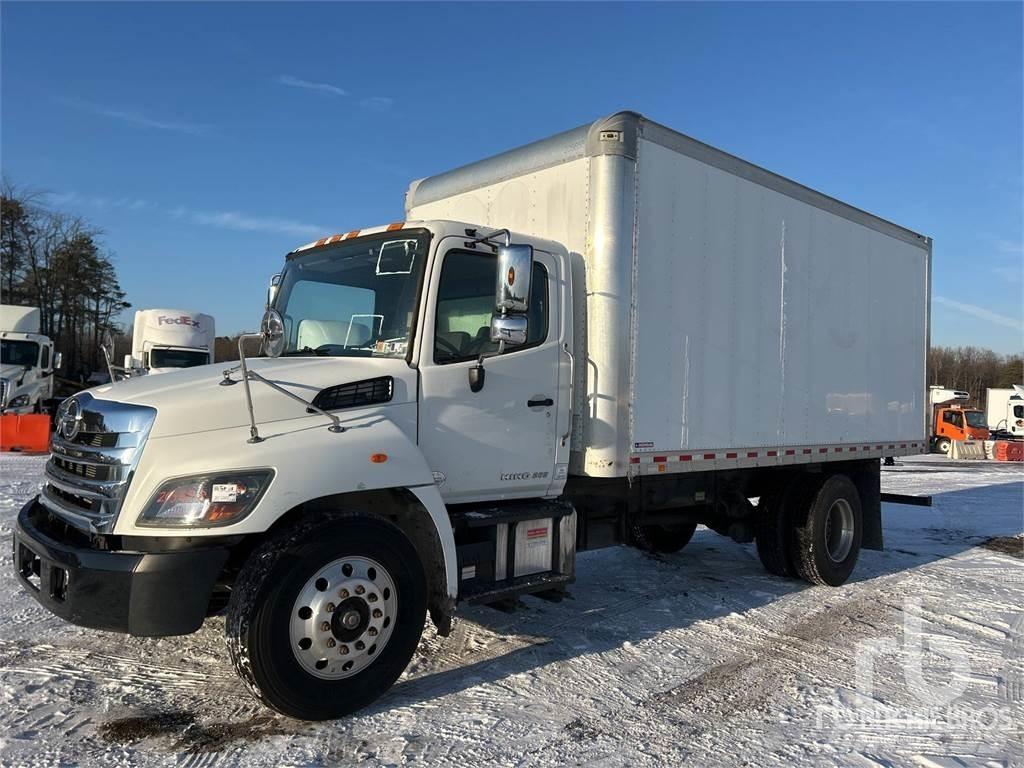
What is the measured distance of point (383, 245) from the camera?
488cm

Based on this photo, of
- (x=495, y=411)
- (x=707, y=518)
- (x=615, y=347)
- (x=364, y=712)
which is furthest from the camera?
(x=707, y=518)

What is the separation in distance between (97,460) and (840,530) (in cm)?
680

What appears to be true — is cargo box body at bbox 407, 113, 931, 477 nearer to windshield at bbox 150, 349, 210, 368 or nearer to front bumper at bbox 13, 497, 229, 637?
front bumper at bbox 13, 497, 229, 637

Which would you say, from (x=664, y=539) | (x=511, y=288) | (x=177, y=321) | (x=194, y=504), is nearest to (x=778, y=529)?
(x=664, y=539)

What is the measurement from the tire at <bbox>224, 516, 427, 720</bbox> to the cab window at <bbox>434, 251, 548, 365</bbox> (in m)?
1.17

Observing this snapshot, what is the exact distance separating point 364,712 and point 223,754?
0.75m

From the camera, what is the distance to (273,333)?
5.09 metres

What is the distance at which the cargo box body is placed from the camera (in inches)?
213

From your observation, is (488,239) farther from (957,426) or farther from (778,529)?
(957,426)

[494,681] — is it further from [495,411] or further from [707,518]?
[707,518]

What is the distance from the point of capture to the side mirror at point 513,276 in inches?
171

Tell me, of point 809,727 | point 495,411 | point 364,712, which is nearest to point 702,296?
point 495,411

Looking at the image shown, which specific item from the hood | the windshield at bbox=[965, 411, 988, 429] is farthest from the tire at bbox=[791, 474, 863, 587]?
the windshield at bbox=[965, 411, 988, 429]

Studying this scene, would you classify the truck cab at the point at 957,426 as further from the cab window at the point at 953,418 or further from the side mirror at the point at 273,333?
the side mirror at the point at 273,333
